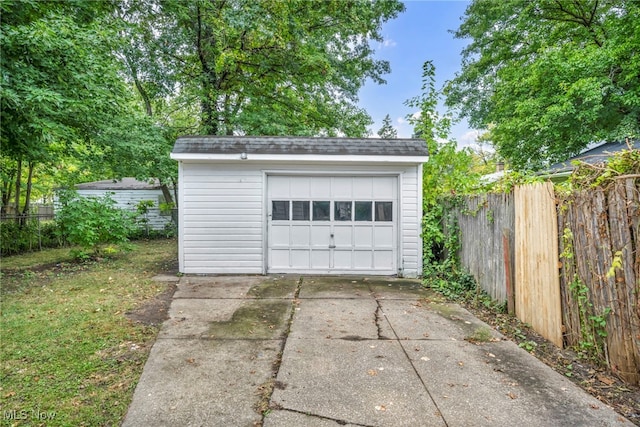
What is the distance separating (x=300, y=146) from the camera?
6.81 m

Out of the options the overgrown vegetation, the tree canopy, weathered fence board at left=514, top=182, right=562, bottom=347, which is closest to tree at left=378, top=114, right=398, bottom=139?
the tree canopy

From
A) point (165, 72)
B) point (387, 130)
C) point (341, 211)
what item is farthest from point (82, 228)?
point (387, 130)

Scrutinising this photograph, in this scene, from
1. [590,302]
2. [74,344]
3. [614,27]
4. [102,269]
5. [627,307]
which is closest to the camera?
[627,307]

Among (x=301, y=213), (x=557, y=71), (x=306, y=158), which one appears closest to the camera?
(x=306, y=158)

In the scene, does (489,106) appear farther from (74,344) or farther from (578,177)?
(74,344)

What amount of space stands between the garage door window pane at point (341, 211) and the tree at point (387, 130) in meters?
22.6

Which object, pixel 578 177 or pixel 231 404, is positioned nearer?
pixel 231 404

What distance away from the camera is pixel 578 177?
3.22 meters

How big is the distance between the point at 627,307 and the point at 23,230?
13.2 metres

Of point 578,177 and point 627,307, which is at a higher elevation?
point 578,177

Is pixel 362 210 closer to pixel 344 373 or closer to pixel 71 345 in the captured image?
pixel 344 373

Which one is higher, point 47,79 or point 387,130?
point 387,130

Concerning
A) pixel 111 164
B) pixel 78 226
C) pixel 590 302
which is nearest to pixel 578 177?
pixel 590 302
